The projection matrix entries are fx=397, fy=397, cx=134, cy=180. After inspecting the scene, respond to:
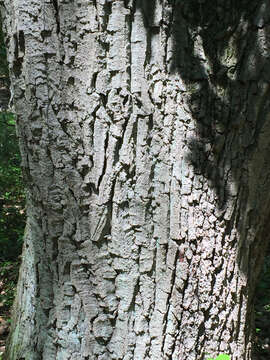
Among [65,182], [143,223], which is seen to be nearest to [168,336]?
[143,223]

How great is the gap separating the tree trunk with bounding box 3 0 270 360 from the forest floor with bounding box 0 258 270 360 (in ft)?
5.66

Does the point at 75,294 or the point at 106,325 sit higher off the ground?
the point at 75,294

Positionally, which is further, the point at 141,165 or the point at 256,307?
the point at 256,307

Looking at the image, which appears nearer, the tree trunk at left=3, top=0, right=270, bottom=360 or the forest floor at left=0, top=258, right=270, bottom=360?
the tree trunk at left=3, top=0, right=270, bottom=360

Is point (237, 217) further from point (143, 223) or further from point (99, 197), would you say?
point (99, 197)

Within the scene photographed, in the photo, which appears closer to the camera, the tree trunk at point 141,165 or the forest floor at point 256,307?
the tree trunk at point 141,165

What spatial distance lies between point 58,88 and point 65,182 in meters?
0.36

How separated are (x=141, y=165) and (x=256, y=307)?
2.92 m

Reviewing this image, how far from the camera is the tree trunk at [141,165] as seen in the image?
4.72 feet

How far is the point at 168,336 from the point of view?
1.67 m

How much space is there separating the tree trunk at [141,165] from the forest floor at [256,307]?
173 cm

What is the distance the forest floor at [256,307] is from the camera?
3297 mm

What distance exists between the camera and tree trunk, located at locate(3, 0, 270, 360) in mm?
1439

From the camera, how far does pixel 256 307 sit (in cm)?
388
